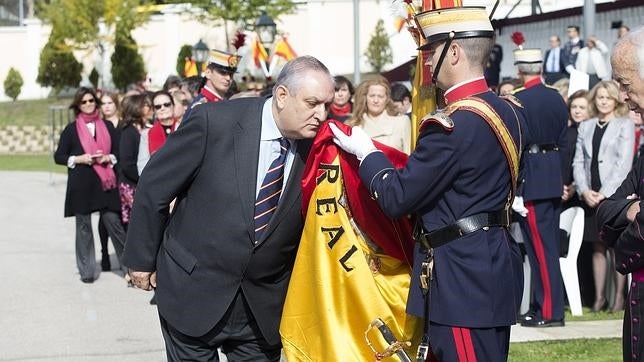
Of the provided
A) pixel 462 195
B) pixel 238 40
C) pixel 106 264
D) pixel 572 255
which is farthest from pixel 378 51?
pixel 462 195

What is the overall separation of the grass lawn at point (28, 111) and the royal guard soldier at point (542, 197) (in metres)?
33.6

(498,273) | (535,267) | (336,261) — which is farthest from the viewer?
(535,267)

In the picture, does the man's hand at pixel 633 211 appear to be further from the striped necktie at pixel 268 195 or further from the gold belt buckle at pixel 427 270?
the striped necktie at pixel 268 195

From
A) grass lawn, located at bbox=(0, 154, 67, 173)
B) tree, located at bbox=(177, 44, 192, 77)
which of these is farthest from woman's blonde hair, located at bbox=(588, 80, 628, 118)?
tree, located at bbox=(177, 44, 192, 77)

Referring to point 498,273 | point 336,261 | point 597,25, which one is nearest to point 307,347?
point 336,261

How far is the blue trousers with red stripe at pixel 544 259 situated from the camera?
9391 millimetres

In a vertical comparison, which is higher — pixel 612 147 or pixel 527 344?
pixel 612 147

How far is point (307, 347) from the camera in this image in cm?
529

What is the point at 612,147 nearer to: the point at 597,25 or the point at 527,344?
the point at 527,344

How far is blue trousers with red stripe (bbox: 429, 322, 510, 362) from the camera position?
4.80 m

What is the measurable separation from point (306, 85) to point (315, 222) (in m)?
0.61

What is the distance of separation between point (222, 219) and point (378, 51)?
4243cm

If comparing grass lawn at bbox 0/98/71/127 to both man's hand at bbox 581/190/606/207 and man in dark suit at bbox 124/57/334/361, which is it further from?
man in dark suit at bbox 124/57/334/361

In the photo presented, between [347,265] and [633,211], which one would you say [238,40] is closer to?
[347,265]
